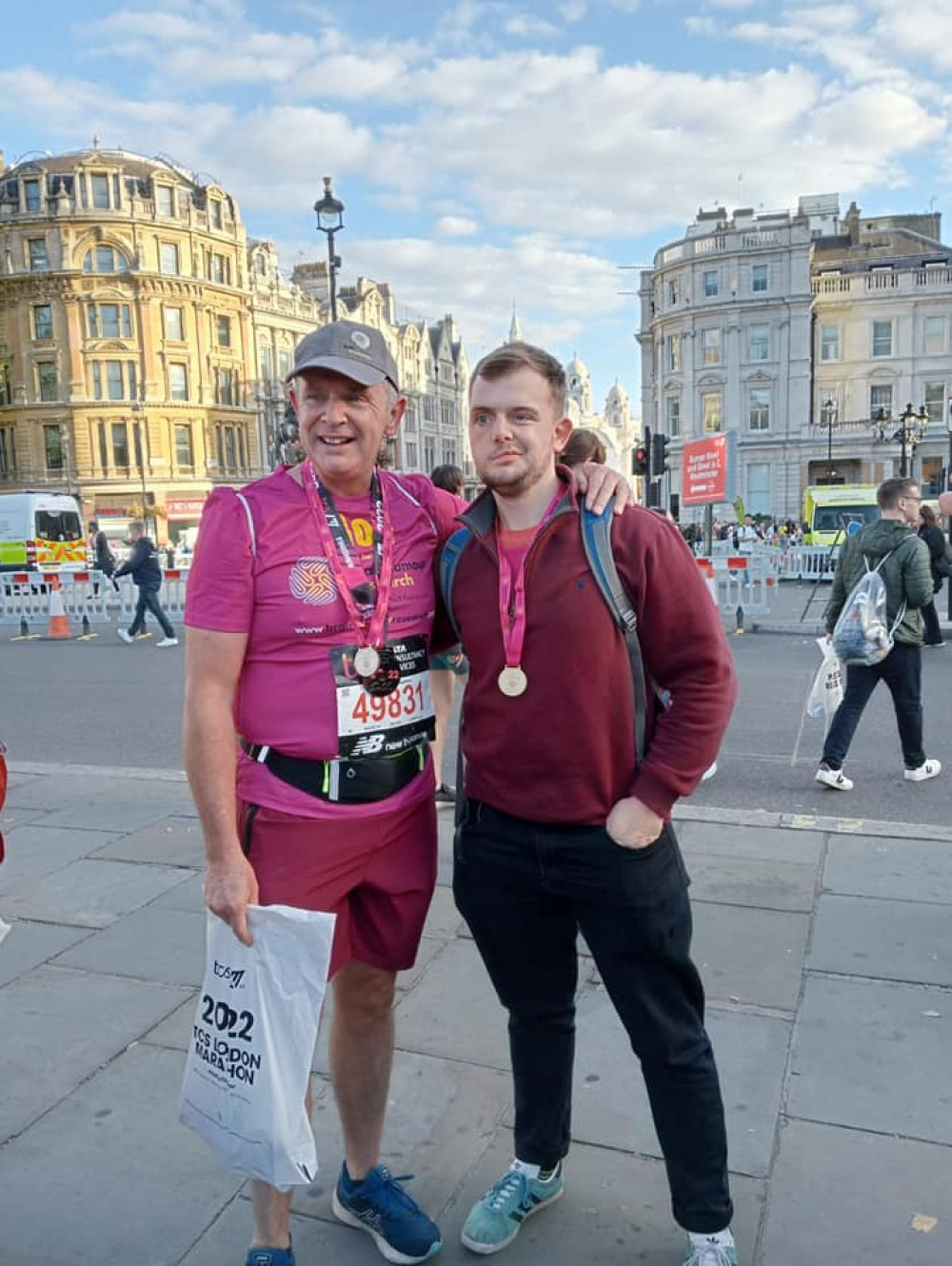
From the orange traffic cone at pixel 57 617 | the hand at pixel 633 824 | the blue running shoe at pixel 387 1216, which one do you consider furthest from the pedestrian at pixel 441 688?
the orange traffic cone at pixel 57 617

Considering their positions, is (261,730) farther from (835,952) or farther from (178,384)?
(178,384)

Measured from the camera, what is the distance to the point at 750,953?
3.76 m

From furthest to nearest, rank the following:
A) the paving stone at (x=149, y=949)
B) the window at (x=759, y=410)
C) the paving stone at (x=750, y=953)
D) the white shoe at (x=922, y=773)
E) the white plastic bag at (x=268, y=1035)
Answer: the window at (x=759, y=410) < the white shoe at (x=922, y=773) < the paving stone at (x=149, y=949) < the paving stone at (x=750, y=953) < the white plastic bag at (x=268, y=1035)

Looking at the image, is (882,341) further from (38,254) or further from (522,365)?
(522,365)

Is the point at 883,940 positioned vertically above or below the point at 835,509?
below

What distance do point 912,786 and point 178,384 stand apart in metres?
56.1

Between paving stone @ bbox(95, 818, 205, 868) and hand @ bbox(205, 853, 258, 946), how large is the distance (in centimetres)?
284

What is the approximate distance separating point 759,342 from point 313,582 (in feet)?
194

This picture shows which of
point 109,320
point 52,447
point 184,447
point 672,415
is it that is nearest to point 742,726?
point 184,447

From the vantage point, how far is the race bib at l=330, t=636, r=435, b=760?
216cm

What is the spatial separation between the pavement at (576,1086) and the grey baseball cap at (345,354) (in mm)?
2024

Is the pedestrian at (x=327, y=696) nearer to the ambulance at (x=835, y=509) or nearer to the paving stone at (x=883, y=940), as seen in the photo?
the paving stone at (x=883, y=940)

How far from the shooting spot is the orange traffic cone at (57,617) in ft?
54.3

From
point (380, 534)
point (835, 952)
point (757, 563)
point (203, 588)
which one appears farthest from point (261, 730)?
point (757, 563)
